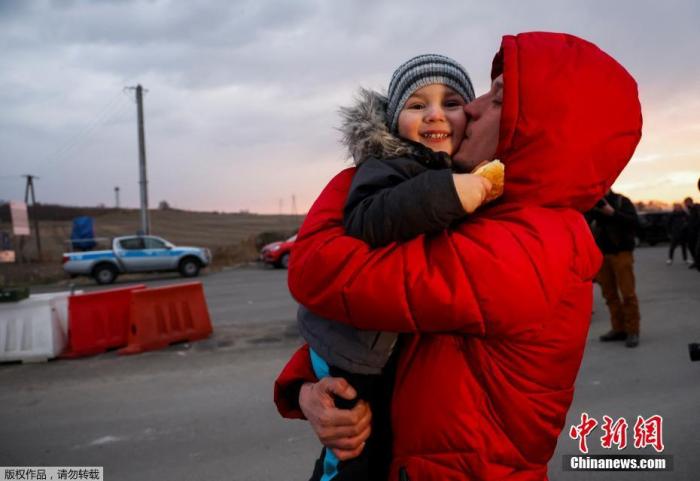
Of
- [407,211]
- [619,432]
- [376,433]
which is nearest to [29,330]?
[619,432]

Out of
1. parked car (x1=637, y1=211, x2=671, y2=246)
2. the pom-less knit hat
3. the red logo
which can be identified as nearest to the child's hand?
the pom-less knit hat

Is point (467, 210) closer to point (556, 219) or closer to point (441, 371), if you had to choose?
point (556, 219)

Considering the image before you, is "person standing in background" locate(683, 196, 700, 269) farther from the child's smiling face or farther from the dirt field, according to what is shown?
the dirt field

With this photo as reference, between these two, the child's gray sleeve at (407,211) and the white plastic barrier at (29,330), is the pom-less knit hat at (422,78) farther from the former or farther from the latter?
the white plastic barrier at (29,330)

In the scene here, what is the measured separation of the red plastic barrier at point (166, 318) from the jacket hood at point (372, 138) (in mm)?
6535

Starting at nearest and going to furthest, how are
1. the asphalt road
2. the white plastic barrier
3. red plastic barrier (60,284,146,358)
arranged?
the asphalt road
the white plastic barrier
red plastic barrier (60,284,146,358)

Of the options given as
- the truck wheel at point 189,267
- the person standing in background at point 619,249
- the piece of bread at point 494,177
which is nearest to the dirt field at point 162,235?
the truck wheel at point 189,267

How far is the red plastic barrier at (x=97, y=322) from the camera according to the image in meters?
7.12

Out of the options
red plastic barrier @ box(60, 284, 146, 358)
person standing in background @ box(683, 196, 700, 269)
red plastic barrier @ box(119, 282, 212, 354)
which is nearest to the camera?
person standing in background @ box(683, 196, 700, 269)

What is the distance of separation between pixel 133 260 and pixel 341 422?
19.4 m

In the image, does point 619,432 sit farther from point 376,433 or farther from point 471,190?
point 471,190

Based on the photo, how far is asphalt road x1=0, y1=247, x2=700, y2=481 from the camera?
A: 12.5 ft

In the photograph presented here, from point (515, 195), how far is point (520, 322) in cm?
28

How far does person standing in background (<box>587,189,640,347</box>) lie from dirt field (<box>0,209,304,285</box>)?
18.4 m
